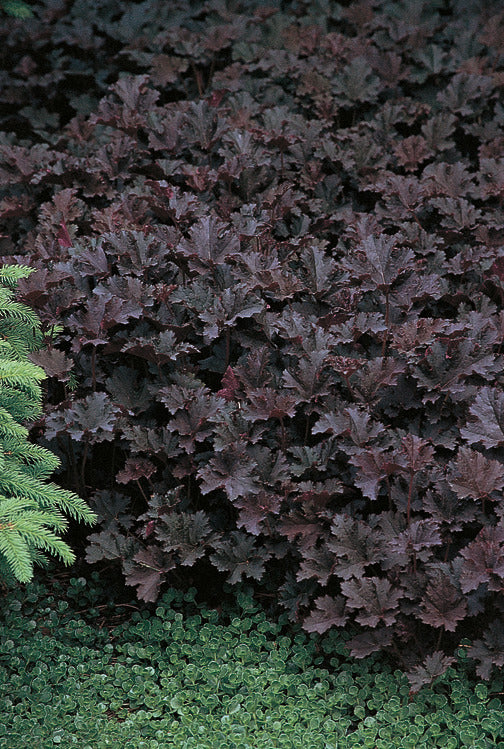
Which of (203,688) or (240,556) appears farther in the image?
(240,556)

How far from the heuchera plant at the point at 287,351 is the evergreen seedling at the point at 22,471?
0.13 m

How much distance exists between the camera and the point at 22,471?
2686 mm

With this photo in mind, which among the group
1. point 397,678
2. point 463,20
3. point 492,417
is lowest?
point 397,678

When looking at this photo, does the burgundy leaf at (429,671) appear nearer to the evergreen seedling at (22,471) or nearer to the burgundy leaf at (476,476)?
the burgundy leaf at (476,476)

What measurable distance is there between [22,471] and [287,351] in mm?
1032

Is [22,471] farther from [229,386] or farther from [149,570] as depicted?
[229,386]

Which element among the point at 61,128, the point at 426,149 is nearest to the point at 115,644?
the point at 426,149

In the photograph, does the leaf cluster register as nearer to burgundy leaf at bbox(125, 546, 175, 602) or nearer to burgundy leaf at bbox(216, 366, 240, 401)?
burgundy leaf at bbox(125, 546, 175, 602)

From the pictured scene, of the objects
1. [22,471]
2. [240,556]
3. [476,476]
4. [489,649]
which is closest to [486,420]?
[476,476]

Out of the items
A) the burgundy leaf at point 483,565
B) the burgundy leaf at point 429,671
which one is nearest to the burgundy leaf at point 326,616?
the burgundy leaf at point 429,671

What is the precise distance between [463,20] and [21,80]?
2.96m

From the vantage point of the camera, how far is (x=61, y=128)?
18.6 ft

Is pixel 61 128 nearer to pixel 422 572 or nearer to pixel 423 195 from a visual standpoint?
pixel 423 195

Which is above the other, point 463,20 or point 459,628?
point 463,20
